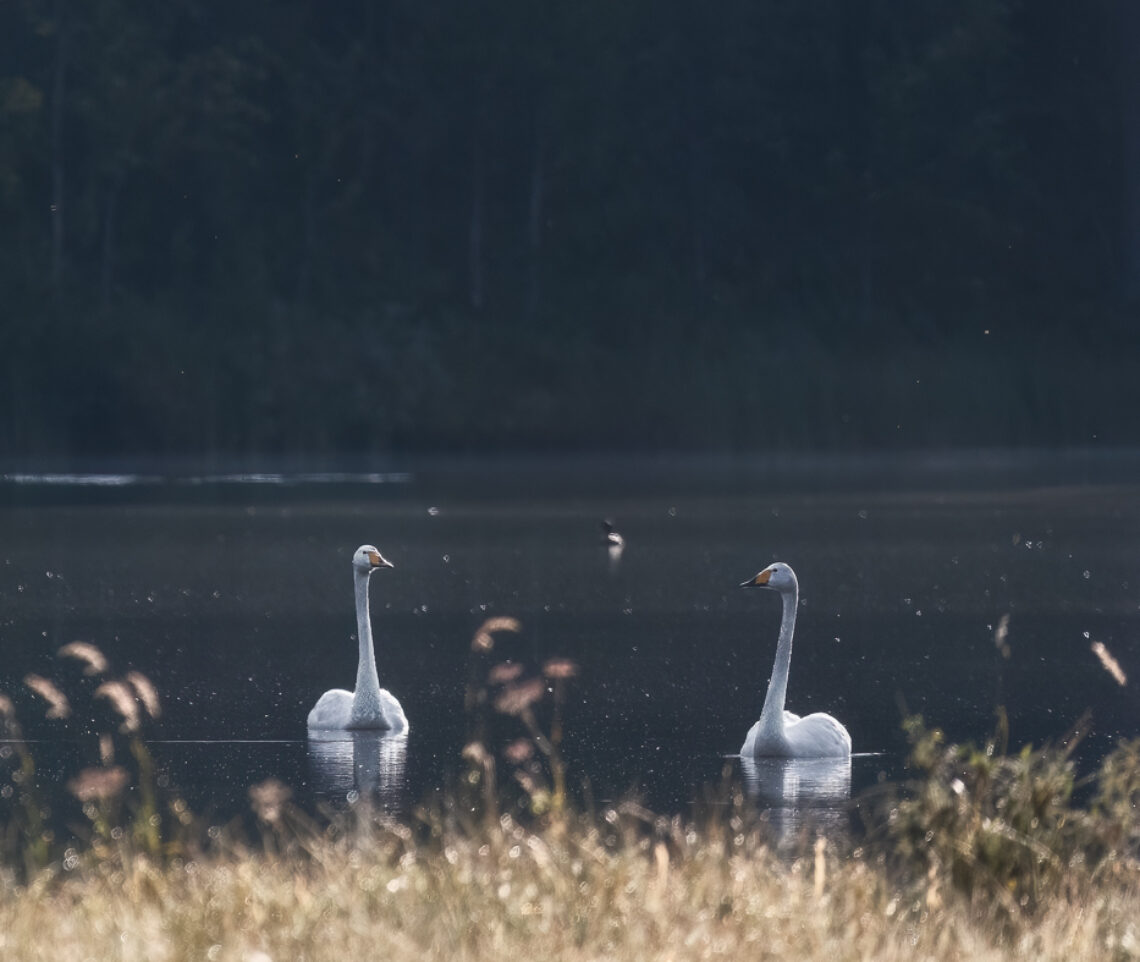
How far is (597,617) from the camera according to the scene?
1941 cm

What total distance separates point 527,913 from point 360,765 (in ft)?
18.5

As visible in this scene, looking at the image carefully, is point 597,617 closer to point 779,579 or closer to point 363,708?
point 779,579

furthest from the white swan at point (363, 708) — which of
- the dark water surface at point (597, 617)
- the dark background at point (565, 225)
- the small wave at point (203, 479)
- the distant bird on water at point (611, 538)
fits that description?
the dark background at point (565, 225)

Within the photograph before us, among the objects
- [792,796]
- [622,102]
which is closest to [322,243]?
[622,102]

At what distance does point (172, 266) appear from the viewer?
5925 centimetres

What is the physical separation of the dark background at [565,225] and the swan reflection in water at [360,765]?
4169 cm

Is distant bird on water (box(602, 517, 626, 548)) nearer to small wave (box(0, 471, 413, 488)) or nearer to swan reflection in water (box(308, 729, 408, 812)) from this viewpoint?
swan reflection in water (box(308, 729, 408, 812))

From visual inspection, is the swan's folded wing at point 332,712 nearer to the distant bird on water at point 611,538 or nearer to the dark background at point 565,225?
the distant bird on water at point 611,538

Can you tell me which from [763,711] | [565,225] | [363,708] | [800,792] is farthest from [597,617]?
[565,225]

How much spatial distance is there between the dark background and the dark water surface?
16708 millimetres

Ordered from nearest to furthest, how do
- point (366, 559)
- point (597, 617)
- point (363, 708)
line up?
point (363, 708)
point (366, 559)
point (597, 617)

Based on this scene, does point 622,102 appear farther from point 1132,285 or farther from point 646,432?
point 1132,285

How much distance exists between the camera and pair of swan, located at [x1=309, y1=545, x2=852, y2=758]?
11711 mm

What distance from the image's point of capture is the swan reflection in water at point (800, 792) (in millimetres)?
9984
